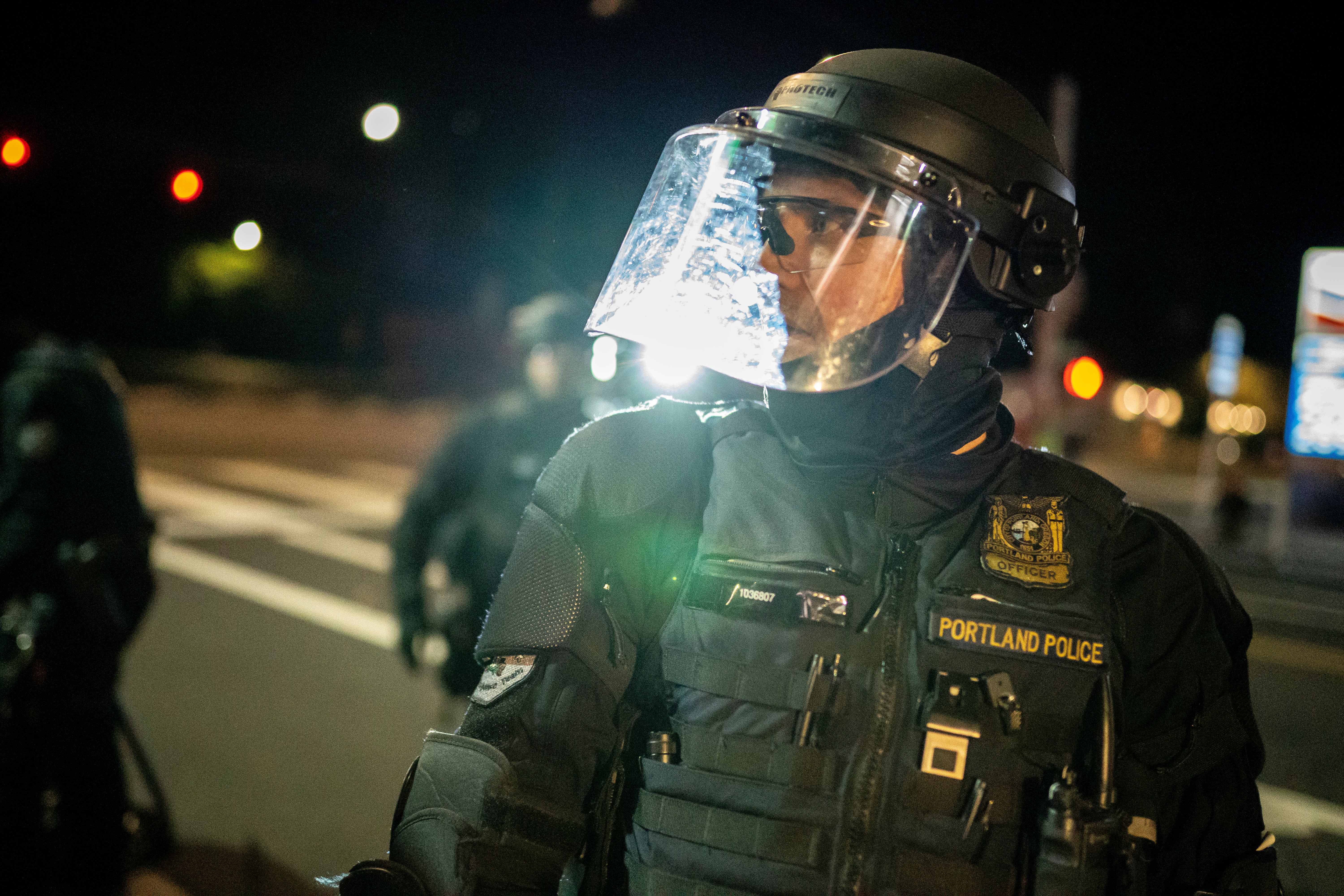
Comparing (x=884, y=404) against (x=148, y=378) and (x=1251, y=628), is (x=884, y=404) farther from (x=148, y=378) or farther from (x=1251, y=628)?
(x=148, y=378)

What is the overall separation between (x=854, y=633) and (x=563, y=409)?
3.10m

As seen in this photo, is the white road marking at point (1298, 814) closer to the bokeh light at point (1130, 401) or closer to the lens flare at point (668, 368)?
the lens flare at point (668, 368)

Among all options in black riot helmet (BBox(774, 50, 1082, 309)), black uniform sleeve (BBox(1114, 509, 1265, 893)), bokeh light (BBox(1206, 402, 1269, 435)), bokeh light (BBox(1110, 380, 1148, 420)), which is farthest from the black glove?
bokeh light (BBox(1206, 402, 1269, 435))

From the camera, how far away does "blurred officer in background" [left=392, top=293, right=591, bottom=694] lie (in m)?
4.17

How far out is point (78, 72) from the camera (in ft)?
10.3

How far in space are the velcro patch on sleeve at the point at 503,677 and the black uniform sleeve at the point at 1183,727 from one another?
87cm

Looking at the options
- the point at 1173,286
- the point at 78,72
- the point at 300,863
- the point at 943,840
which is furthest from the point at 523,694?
the point at 1173,286

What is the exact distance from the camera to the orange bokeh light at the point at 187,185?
10.9 ft

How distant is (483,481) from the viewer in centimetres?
428

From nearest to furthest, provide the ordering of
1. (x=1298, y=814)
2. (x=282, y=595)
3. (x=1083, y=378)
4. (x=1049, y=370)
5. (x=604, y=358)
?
(x=604, y=358), (x=1298, y=814), (x=1049, y=370), (x=282, y=595), (x=1083, y=378)

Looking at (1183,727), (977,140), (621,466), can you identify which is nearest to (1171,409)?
(977,140)

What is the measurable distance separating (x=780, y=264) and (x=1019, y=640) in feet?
2.28

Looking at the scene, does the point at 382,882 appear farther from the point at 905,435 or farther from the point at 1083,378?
the point at 1083,378

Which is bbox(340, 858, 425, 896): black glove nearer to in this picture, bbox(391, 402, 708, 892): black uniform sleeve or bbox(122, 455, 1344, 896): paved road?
bbox(391, 402, 708, 892): black uniform sleeve
